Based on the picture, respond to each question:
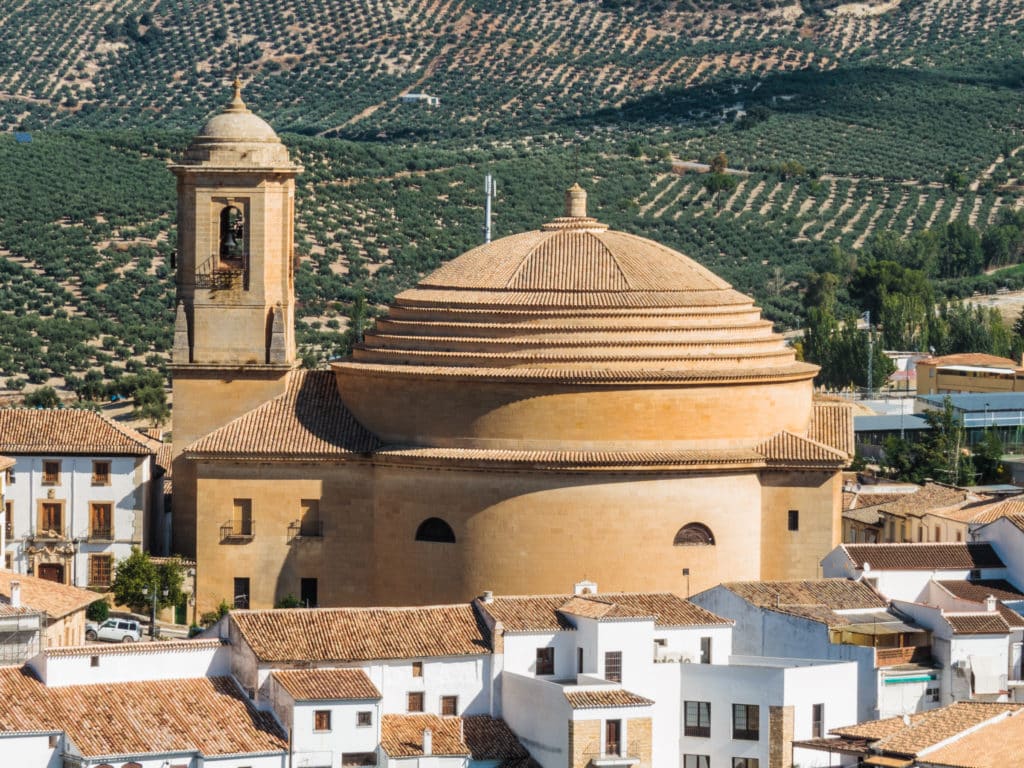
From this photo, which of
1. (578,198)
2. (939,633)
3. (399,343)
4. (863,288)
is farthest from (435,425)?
(863,288)

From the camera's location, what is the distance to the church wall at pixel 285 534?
5772 centimetres

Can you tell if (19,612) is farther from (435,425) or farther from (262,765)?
(435,425)

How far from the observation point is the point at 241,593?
190 feet

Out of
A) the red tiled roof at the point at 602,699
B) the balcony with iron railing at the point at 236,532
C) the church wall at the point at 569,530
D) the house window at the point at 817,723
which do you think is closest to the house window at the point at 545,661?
the red tiled roof at the point at 602,699

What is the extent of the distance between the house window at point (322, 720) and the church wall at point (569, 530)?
9915 millimetres

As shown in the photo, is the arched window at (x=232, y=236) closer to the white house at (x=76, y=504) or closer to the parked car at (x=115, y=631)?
the white house at (x=76, y=504)

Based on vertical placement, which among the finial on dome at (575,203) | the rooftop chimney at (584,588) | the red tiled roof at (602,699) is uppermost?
the finial on dome at (575,203)

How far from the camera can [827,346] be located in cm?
9550

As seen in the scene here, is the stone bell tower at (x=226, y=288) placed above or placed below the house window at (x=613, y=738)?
above

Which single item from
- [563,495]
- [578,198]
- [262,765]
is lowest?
[262,765]

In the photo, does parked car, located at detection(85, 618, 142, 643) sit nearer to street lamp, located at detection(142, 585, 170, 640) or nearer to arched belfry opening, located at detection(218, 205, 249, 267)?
street lamp, located at detection(142, 585, 170, 640)

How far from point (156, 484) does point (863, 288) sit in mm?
52330

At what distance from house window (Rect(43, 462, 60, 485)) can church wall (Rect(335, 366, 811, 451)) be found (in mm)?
6727

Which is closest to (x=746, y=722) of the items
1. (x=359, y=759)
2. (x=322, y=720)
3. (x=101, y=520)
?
(x=359, y=759)
